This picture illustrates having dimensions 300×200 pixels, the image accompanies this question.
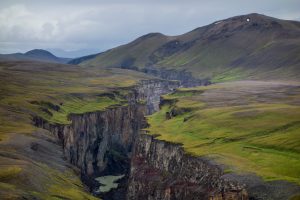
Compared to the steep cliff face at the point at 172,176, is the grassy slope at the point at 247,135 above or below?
above

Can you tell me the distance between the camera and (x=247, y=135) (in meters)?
142

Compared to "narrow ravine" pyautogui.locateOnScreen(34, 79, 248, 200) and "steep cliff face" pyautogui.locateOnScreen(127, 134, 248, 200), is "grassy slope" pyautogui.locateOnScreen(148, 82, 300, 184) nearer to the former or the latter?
"steep cliff face" pyautogui.locateOnScreen(127, 134, 248, 200)

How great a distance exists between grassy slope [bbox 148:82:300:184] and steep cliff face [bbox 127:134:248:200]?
3735 millimetres

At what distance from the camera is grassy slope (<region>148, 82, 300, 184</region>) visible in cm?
11112

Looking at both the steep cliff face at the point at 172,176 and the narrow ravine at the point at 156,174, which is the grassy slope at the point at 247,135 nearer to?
the steep cliff face at the point at 172,176

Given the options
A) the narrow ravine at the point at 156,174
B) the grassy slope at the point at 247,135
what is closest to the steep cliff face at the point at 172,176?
the narrow ravine at the point at 156,174

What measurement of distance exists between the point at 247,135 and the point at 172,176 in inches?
959

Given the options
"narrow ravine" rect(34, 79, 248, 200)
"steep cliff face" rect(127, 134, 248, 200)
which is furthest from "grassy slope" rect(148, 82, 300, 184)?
"narrow ravine" rect(34, 79, 248, 200)

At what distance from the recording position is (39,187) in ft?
306

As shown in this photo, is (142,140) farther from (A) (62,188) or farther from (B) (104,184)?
(A) (62,188)

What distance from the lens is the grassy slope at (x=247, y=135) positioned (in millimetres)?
111125

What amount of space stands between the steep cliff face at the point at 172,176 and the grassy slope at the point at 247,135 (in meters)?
3.74

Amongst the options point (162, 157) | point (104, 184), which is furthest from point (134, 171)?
point (104, 184)

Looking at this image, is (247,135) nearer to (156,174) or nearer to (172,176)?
(172,176)
